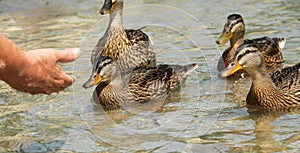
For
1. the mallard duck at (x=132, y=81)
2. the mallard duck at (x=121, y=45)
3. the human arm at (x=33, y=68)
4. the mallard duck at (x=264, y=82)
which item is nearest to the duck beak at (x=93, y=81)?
the mallard duck at (x=132, y=81)

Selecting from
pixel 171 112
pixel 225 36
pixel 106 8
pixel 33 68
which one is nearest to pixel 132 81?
pixel 171 112

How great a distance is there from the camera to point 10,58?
468cm

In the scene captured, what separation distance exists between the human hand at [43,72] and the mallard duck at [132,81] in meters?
3.47

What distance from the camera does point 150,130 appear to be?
24.8ft

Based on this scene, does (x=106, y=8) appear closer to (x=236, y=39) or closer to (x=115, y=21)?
(x=115, y=21)

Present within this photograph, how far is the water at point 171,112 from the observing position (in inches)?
275

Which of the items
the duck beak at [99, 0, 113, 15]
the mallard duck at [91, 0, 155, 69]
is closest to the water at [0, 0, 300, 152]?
the mallard duck at [91, 0, 155, 69]

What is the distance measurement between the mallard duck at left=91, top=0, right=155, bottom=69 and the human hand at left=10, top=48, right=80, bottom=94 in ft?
17.8

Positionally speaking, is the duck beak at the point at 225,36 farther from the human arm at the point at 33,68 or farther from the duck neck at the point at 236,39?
the human arm at the point at 33,68

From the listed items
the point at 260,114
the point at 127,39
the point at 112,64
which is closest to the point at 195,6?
the point at 127,39

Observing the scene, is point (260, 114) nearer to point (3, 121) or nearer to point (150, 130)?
point (150, 130)

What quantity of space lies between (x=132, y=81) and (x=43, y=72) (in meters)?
4.40

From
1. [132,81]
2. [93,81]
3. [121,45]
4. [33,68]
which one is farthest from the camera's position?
[121,45]

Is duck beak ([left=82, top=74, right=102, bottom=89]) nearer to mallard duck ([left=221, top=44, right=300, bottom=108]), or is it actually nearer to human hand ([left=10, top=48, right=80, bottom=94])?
mallard duck ([left=221, top=44, right=300, bottom=108])
